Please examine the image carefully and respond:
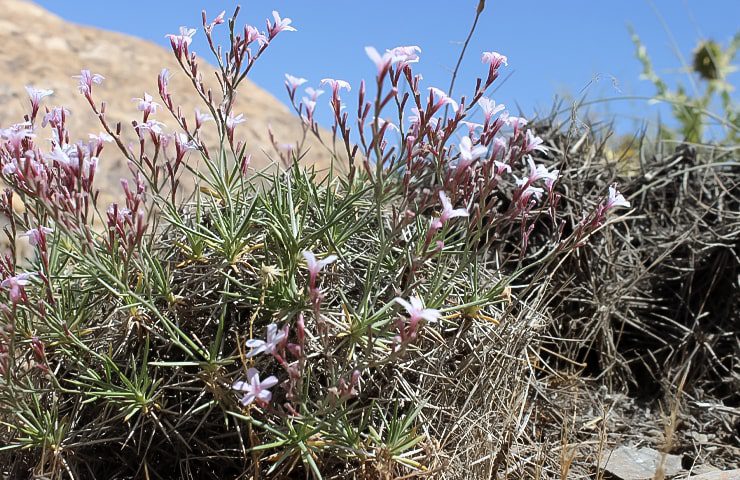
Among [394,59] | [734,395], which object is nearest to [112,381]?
[394,59]

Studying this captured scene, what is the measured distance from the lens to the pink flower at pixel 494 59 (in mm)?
2193

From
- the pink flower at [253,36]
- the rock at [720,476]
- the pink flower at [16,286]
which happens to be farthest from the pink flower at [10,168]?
the rock at [720,476]

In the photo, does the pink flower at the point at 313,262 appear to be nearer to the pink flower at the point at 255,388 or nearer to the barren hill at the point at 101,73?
the pink flower at the point at 255,388

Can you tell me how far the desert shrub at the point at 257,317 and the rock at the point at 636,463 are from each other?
0.40 m

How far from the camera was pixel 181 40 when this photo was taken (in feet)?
7.72

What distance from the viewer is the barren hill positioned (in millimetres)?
6965

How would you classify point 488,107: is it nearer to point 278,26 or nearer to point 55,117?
point 278,26

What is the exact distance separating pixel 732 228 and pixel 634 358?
2.56 feet

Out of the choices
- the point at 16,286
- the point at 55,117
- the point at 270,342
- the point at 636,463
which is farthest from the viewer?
the point at 636,463

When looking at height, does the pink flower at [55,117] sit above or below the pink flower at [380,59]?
below

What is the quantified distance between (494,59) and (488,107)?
0.14 metres

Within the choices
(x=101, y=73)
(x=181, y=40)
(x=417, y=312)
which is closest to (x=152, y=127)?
(x=181, y=40)

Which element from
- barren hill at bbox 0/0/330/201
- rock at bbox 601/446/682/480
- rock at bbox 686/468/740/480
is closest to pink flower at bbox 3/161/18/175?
rock at bbox 601/446/682/480

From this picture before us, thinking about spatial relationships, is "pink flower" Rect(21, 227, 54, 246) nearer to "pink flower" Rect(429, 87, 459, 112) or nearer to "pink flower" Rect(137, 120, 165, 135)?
"pink flower" Rect(137, 120, 165, 135)
